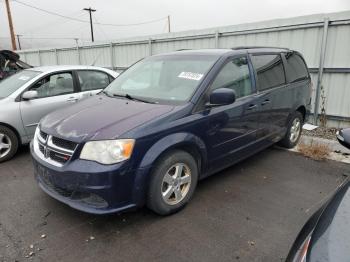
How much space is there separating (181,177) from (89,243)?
1.13m

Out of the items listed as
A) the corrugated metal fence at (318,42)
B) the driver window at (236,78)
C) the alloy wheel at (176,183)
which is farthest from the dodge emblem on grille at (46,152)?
A: the corrugated metal fence at (318,42)

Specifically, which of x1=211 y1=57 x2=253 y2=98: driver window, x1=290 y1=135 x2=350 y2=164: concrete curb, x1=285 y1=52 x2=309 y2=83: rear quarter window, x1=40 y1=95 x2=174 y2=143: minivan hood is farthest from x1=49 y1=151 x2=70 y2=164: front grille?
x1=290 y1=135 x2=350 y2=164: concrete curb

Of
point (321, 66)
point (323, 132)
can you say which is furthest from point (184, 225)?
point (321, 66)

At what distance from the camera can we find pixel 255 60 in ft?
13.8

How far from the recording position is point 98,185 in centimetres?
262

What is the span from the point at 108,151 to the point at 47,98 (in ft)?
10.5

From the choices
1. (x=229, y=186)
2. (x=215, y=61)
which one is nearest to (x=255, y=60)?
(x=215, y=61)

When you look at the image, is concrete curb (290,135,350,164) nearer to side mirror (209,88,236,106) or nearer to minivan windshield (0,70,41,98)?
side mirror (209,88,236,106)

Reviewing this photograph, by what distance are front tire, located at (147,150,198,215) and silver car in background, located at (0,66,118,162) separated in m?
3.08

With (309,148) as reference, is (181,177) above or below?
above

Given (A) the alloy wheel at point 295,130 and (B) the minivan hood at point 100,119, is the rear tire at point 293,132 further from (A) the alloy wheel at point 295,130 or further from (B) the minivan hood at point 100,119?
(B) the minivan hood at point 100,119

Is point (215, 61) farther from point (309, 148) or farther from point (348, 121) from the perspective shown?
point (348, 121)

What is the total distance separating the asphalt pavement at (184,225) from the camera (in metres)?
2.61

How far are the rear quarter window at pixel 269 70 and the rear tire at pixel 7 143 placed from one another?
4.01 metres
